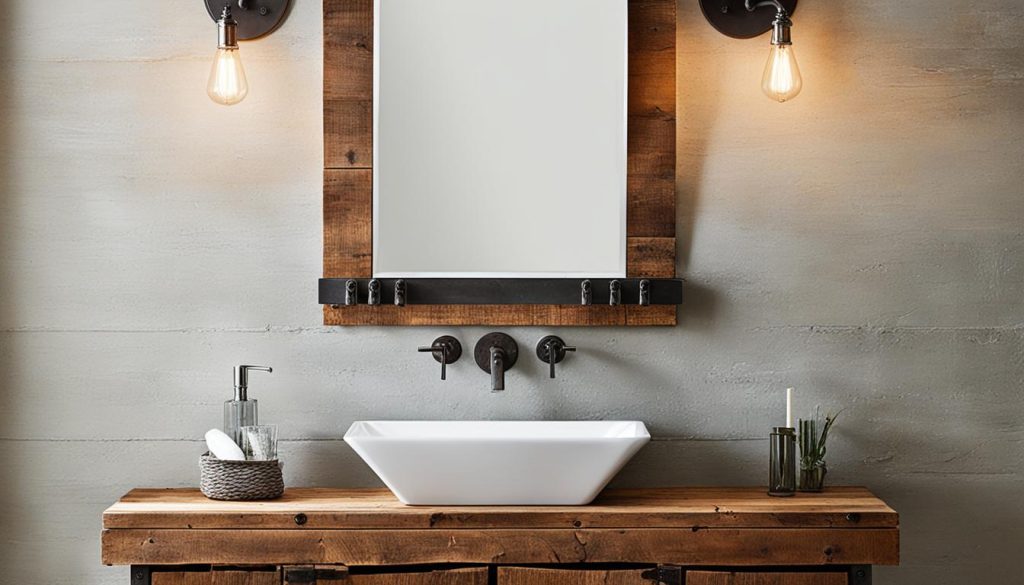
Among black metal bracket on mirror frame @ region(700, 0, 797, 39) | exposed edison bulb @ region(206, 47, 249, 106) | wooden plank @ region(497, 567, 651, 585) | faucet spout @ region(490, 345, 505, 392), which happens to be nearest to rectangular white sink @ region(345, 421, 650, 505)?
wooden plank @ region(497, 567, 651, 585)

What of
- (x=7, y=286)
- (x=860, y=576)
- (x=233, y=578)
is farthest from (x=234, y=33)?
(x=860, y=576)

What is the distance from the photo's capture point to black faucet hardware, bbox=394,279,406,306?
8.09 feet

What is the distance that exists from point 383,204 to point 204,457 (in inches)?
28.0

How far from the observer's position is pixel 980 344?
2.57m

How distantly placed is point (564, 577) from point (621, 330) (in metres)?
0.64

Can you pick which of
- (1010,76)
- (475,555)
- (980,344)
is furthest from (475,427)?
(1010,76)

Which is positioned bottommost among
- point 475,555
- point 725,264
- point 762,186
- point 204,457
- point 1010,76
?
point 475,555

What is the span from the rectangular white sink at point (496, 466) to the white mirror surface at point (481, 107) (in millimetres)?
494

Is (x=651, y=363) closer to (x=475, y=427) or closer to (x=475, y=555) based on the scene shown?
(x=475, y=427)

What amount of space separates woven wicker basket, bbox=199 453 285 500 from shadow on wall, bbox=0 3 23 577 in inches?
23.3

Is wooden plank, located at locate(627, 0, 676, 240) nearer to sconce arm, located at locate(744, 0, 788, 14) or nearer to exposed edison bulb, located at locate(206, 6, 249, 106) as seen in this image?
sconce arm, located at locate(744, 0, 788, 14)

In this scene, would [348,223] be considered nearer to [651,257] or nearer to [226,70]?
[226,70]

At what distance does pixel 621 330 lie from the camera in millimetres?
2566

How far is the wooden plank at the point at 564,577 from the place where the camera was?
220cm
